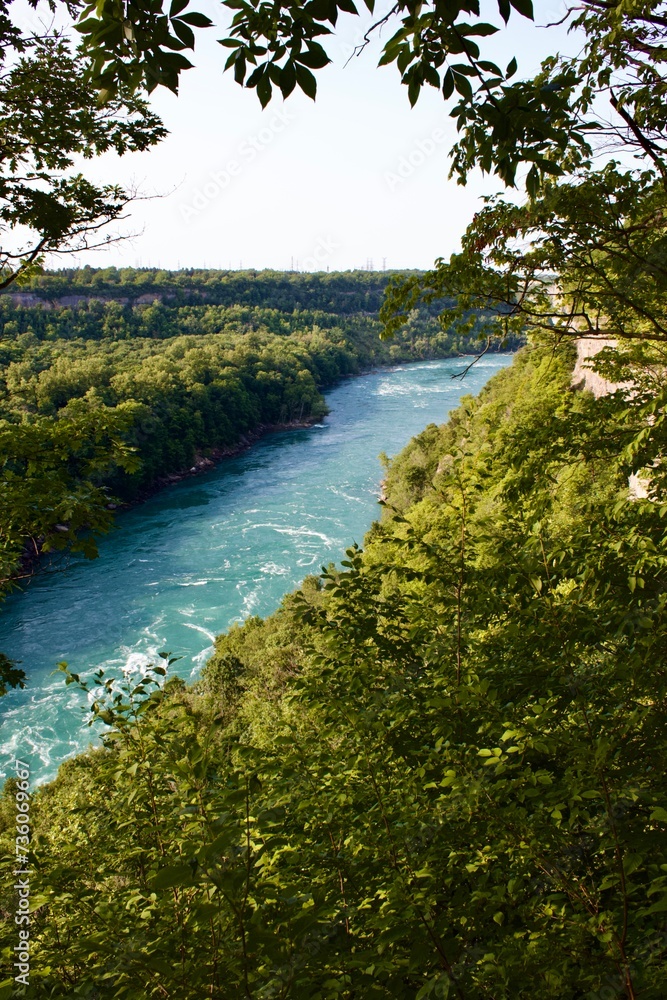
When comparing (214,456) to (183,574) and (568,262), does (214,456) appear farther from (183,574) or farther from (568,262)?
(568,262)

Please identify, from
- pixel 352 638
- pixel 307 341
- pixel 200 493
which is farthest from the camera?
pixel 307 341

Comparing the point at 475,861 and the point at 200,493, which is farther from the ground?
the point at 475,861

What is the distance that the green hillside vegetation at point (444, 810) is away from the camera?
7.12 ft

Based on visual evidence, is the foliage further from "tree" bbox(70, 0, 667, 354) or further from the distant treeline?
the distant treeline

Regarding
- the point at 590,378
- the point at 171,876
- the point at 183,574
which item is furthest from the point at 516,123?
the point at 183,574

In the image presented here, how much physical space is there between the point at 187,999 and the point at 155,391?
49373 millimetres

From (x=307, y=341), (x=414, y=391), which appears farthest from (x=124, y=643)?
(x=307, y=341)

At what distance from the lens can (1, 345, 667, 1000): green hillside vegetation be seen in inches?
85.4

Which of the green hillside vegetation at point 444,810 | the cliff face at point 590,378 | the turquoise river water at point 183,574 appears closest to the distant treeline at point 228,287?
the turquoise river water at point 183,574

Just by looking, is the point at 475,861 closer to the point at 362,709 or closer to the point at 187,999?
the point at 362,709

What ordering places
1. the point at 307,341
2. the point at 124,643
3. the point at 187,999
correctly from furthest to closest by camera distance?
the point at 307,341 → the point at 124,643 → the point at 187,999

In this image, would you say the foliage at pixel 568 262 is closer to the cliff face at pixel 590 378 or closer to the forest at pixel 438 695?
the forest at pixel 438 695

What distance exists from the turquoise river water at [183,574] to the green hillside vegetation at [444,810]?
10270 millimetres

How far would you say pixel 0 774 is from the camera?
16.9 meters
